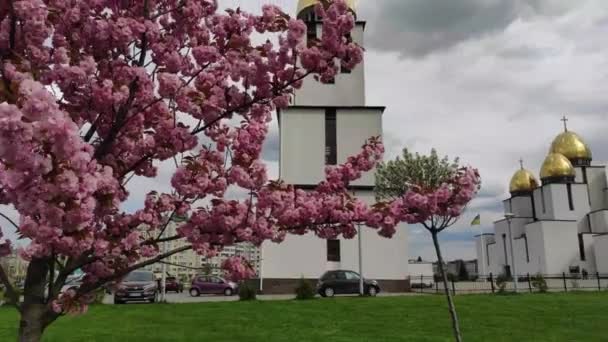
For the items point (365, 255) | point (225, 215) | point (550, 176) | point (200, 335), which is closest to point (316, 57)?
point (225, 215)

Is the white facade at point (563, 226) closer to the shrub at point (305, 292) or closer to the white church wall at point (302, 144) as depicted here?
the white church wall at point (302, 144)

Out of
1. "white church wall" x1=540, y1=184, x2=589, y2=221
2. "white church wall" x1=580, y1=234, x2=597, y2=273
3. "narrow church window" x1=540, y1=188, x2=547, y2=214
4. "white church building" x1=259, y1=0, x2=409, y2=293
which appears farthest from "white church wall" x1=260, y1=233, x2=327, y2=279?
"narrow church window" x1=540, y1=188, x2=547, y2=214

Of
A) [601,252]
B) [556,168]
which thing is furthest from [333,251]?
[556,168]

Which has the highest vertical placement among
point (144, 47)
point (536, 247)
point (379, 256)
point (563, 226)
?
point (563, 226)

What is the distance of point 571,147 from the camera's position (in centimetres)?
5066

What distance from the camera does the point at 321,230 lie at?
4715 millimetres

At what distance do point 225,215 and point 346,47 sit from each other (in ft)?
5.88

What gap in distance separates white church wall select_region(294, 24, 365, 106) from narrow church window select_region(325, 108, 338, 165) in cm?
82

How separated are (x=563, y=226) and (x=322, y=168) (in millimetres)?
27327

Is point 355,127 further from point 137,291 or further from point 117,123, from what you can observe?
point 117,123

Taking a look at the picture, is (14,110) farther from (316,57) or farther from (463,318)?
(463,318)

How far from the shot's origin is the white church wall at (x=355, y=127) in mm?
32594

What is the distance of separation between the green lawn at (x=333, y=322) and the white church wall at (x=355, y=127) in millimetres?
16115

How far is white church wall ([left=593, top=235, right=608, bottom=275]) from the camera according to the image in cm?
4241
